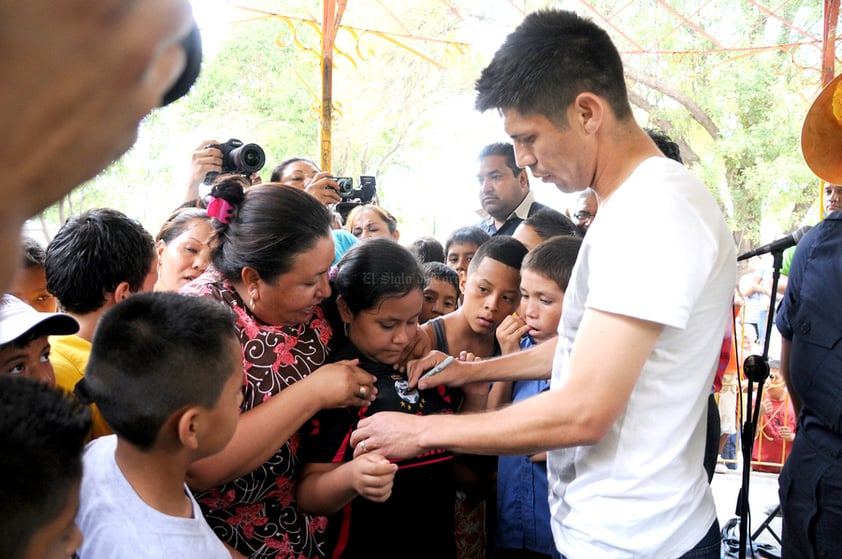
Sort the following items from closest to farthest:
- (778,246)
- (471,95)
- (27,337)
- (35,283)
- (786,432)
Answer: (27,337) < (35,283) < (778,246) < (786,432) < (471,95)

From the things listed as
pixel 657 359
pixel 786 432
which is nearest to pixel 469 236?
pixel 657 359

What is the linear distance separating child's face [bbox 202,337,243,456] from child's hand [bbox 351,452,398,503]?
0.33m

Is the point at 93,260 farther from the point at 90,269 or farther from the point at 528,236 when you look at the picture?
the point at 528,236

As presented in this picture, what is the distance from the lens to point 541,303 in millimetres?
2408

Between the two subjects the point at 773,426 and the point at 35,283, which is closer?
the point at 35,283

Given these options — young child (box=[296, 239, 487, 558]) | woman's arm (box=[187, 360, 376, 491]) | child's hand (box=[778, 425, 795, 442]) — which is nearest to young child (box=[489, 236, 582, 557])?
young child (box=[296, 239, 487, 558])

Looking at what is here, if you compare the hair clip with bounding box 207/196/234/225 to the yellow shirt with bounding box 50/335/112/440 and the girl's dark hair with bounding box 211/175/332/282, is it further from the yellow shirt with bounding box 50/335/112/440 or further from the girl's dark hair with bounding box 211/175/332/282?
the yellow shirt with bounding box 50/335/112/440

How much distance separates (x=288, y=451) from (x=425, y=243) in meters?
2.56

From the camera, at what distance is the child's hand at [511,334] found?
244 cm

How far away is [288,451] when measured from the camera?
1835mm

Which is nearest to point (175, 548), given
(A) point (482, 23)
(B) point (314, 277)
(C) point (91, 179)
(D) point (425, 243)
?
(B) point (314, 277)

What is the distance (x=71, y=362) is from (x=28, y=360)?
378 millimetres

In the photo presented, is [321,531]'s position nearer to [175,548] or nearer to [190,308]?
[175,548]

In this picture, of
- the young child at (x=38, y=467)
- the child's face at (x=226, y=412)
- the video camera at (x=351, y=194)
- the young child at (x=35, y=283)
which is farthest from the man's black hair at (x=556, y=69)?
the video camera at (x=351, y=194)
